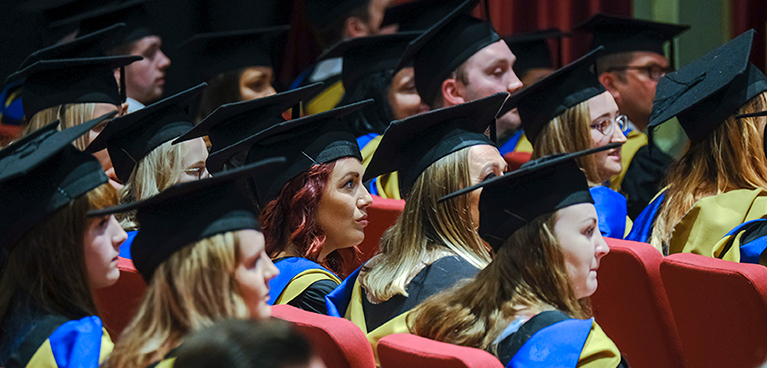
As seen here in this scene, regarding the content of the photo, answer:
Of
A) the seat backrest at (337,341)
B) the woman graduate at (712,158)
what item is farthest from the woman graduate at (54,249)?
the woman graduate at (712,158)

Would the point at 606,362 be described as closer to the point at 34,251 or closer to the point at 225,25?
the point at 34,251

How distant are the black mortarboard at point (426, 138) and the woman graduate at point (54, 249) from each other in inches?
36.6

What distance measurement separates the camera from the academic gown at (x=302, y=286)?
2385 mm

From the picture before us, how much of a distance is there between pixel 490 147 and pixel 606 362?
0.96 m

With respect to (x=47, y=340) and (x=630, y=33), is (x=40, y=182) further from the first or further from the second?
(x=630, y=33)

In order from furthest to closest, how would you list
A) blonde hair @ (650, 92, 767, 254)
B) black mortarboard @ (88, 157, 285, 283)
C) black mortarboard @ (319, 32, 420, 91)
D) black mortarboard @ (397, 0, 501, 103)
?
black mortarboard @ (319, 32, 420, 91) < black mortarboard @ (397, 0, 501, 103) < blonde hair @ (650, 92, 767, 254) < black mortarboard @ (88, 157, 285, 283)

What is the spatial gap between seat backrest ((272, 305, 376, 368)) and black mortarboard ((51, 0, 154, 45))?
378cm

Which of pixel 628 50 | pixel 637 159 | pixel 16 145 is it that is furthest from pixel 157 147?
pixel 628 50

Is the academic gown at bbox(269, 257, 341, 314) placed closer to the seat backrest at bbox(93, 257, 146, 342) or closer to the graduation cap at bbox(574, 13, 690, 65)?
the seat backrest at bbox(93, 257, 146, 342)

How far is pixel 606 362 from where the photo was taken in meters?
1.69

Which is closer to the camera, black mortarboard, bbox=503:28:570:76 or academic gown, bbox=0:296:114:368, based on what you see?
academic gown, bbox=0:296:114:368

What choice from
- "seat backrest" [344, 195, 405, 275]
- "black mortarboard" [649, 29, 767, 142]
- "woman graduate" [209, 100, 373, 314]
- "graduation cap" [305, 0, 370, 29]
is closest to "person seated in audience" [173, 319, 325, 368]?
"woman graduate" [209, 100, 373, 314]

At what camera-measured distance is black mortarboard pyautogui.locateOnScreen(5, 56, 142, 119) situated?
357 centimetres

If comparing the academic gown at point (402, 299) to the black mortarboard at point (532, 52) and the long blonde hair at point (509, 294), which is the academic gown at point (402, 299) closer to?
the long blonde hair at point (509, 294)
